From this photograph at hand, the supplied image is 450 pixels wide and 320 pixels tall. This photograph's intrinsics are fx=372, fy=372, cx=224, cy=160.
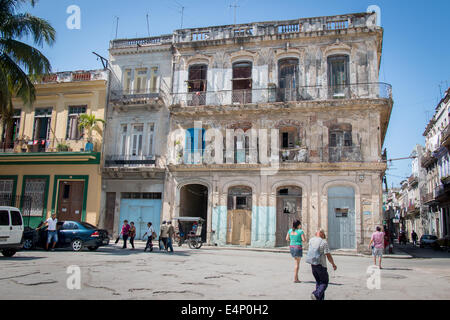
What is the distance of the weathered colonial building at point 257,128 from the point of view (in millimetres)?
21047

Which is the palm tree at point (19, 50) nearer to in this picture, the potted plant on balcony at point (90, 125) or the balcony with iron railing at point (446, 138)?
the potted plant on balcony at point (90, 125)

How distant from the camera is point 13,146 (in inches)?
1024

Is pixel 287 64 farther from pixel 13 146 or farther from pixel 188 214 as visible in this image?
pixel 13 146

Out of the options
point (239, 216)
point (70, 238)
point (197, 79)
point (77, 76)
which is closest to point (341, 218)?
point (239, 216)

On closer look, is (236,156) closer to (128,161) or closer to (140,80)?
(128,161)

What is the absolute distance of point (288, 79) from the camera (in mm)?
23219

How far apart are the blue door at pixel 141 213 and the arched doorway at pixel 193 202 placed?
1591 mm

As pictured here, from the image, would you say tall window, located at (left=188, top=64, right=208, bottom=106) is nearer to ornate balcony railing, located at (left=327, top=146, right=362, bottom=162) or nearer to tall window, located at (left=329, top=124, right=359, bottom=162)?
tall window, located at (left=329, top=124, right=359, bottom=162)

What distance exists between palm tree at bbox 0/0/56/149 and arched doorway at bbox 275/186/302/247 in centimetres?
1440

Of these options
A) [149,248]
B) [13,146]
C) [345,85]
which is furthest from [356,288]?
[13,146]

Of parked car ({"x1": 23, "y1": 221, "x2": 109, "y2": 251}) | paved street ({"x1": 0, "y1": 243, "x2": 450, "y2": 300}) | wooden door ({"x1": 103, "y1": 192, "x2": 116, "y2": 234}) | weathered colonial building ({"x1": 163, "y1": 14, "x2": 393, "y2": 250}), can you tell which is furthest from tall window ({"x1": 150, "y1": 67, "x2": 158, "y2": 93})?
paved street ({"x1": 0, "y1": 243, "x2": 450, "y2": 300})

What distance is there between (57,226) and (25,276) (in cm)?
824

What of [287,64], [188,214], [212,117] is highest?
[287,64]

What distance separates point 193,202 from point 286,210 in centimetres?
680
